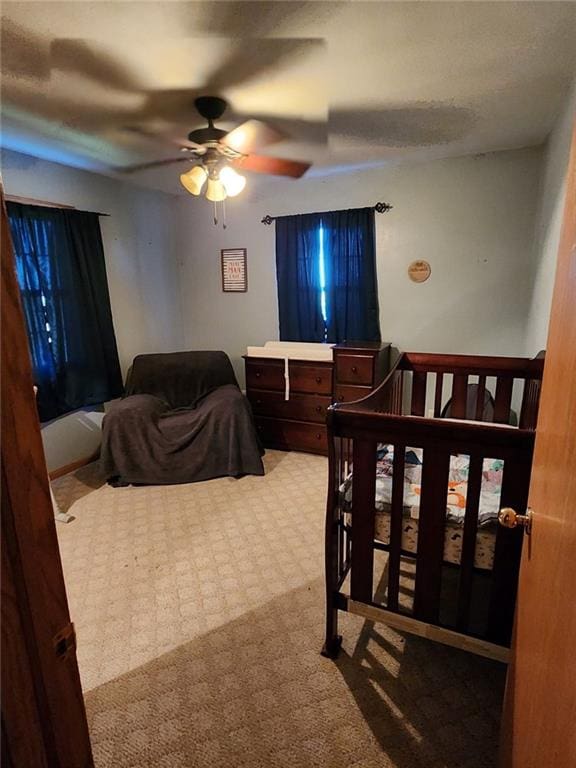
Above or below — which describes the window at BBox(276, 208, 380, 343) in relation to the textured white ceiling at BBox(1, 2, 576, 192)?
below

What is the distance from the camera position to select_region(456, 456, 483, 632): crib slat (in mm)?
1273

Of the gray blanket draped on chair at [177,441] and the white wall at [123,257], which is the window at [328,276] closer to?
the gray blanket draped on chair at [177,441]

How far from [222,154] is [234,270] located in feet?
6.42

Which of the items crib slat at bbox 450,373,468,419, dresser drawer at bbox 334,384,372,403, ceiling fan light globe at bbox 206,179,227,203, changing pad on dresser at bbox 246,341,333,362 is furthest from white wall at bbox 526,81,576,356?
ceiling fan light globe at bbox 206,179,227,203

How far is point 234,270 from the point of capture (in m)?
4.06

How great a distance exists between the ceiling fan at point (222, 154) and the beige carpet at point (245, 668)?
200cm

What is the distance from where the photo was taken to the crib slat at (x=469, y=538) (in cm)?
127

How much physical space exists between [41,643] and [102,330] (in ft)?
10.7

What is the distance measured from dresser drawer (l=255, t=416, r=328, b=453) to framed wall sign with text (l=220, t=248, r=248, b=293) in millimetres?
1366

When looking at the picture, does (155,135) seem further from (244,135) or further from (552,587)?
(552,587)

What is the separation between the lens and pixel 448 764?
1.24 m

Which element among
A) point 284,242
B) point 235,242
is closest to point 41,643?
point 284,242

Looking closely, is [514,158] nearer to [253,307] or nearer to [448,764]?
[253,307]

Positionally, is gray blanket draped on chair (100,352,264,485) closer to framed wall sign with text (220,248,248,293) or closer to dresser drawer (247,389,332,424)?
dresser drawer (247,389,332,424)
